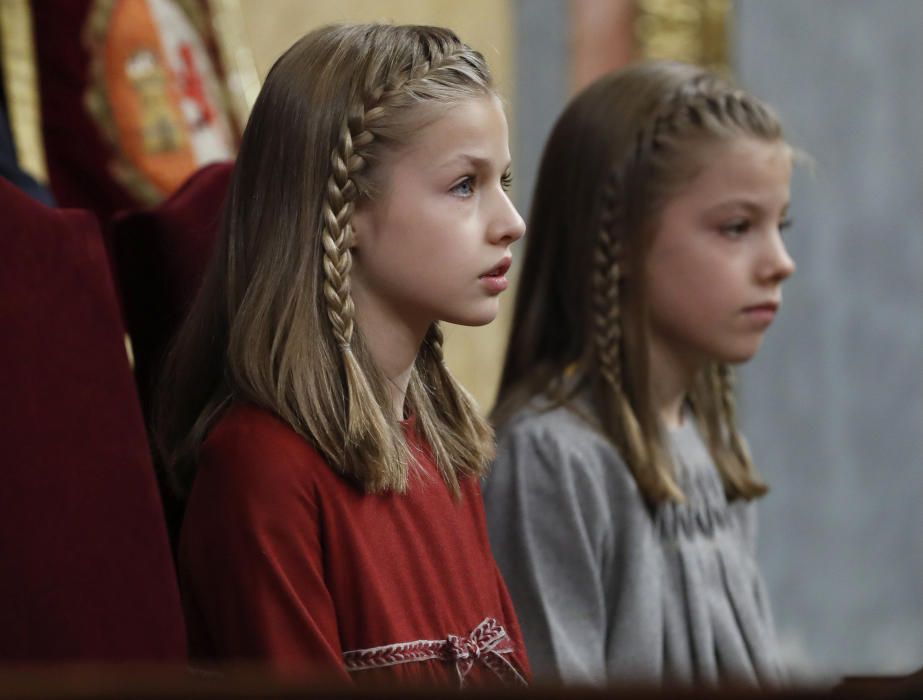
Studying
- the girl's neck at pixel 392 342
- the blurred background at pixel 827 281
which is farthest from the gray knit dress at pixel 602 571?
the blurred background at pixel 827 281

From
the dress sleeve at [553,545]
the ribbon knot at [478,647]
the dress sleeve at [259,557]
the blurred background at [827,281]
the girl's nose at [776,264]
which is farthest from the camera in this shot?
the blurred background at [827,281]

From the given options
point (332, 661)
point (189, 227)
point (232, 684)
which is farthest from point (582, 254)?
point (232, 684)

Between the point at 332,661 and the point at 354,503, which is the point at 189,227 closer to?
the point at 354,503

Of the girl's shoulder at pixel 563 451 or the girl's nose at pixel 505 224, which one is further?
the girl's shoulder at pixel 563 451

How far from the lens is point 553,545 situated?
5.74 ft

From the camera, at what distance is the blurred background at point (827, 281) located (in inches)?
136

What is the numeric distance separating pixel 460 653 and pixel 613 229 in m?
0.75

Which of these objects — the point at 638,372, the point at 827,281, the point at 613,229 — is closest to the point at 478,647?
the point at 638,372

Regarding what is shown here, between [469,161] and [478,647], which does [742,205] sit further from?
[478,647]

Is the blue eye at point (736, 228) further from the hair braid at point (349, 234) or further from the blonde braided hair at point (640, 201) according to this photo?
the hair braid at point (349, 234)

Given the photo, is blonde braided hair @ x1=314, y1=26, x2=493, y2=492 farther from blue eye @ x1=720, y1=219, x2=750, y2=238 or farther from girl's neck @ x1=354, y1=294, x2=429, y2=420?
blue eye @ x1=720, y1=219, x2=750, y2=238

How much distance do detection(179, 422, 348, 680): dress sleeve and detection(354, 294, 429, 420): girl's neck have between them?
0.47 ft

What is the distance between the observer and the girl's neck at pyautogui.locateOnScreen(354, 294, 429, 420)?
4.43ft

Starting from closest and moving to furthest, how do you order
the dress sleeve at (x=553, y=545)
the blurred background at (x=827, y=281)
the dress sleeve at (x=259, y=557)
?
the dress sleeve at (x=259, y=557) < the dress sleeve at (x=553, y=545) < the blurred background at (x=827, y=281)
